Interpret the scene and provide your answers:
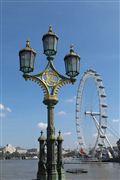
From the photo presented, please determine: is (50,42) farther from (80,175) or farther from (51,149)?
(80,175)

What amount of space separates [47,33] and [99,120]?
80.7 meters

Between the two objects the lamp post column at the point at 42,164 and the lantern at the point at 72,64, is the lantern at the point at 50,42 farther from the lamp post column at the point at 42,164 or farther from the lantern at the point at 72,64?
the lamp post column at the point at 42,164

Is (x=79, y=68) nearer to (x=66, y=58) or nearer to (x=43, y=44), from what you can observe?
(x=66, y=58)

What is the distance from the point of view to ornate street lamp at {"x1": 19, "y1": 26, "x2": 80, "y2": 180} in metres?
8.73

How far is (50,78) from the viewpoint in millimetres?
9125

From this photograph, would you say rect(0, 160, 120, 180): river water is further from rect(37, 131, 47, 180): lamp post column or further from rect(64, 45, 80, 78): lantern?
rect(64, 45, 80, 78): lantern

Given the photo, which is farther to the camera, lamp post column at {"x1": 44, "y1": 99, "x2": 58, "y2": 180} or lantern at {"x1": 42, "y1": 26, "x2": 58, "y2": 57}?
lantern at {"x1": 42, "y1": 26, "x2": 58, "y2": 57}

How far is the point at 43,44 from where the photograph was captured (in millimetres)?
9273

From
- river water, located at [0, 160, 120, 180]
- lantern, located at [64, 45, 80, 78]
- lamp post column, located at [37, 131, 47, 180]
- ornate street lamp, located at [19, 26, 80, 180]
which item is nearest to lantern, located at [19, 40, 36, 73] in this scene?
ornate street lamp, located at [19, 26, 80, 180]

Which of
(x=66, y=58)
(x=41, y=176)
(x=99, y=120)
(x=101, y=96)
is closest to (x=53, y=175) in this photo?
(x=41, y=176)

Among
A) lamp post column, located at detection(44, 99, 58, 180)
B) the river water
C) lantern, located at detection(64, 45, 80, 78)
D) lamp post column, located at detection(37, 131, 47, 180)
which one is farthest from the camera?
the river water

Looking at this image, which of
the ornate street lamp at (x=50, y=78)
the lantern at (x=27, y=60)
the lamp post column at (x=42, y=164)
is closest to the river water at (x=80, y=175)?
the lamp post column at (x=42, y=164)

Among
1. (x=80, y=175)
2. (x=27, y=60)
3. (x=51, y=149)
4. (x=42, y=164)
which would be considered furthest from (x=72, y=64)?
(x=80, y=175)

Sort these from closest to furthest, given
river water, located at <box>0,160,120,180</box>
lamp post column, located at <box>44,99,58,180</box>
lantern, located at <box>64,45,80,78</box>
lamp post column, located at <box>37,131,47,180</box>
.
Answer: lamp post column, located at <box>44,99,58,180</box>, lamp post column, located at <box>37,131,47,180</box>, lantern, located at <box>64,45,80,78</box>, river water, located at <box>0,160,120,180</box>
